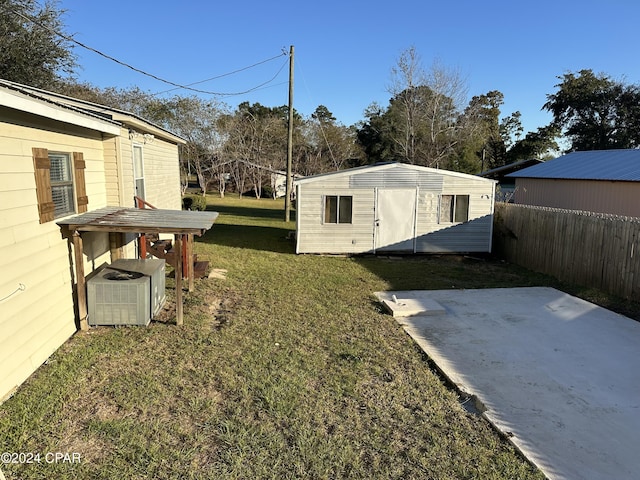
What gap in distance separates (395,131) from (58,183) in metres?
32.4

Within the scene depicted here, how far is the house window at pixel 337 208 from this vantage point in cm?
1163

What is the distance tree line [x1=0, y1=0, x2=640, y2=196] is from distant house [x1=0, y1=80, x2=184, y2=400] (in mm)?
16493

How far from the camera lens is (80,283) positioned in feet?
17.9

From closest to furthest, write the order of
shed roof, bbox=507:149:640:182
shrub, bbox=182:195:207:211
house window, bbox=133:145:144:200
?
house window, bbox=133:145:144:200
shed roof, bbox=507:149:640:182
shrub, bbox=182:195:207:211

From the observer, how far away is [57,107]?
14.9 feet

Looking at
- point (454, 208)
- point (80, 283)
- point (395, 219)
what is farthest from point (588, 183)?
point (80, 283)

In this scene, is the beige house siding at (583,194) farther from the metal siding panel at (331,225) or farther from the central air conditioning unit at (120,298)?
the central air conditioning unit at (120,298)

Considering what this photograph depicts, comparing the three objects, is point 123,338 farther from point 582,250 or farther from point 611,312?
point 582,250

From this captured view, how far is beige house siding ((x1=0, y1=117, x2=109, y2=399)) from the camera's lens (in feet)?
13.1

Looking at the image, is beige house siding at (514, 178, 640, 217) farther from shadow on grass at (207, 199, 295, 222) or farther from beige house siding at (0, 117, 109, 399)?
beige house siding at (0, 117, 109, 399)

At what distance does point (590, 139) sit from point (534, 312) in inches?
1429

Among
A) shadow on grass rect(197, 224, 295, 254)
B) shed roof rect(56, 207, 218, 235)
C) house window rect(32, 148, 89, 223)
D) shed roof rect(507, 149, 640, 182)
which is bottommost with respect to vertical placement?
shadow on grass rect(197, 224, 295, 254)

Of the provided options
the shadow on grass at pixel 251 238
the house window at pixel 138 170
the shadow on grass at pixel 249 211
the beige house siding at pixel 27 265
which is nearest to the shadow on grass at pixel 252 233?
the shadow on grass at pixel 251 238

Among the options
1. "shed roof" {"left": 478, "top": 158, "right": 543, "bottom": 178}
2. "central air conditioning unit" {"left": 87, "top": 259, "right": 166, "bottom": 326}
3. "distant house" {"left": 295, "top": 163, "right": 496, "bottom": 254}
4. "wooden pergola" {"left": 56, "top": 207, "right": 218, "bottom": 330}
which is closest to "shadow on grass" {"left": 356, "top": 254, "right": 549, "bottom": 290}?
"distant house" {"left": 295, "top": 163, "right": 496, "bottom": 254}
